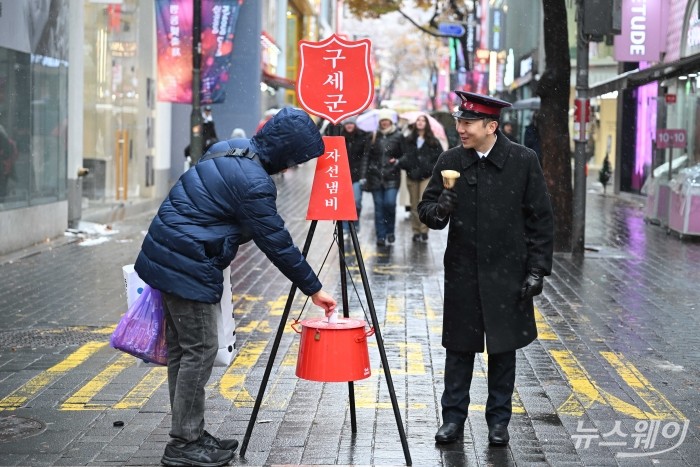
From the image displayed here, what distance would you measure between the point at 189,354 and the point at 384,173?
11708mm

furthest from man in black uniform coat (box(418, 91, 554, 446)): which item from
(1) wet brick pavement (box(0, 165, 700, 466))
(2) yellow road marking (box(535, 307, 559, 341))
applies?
(2) yellow road marking (box(535, 307, 559, 341))

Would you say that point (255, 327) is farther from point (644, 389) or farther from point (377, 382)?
point (644, 389)

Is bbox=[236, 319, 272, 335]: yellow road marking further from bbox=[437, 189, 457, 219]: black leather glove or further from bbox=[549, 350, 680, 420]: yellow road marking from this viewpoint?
bbox=[437, 189, 457, 219]: black leather glove

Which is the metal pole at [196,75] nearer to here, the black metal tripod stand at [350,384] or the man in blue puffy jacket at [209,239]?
the black metal tripod stand at [350,384]

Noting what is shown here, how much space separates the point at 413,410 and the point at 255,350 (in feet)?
7.10

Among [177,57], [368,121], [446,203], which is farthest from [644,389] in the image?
[177,57]

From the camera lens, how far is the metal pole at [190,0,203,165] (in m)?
21.2

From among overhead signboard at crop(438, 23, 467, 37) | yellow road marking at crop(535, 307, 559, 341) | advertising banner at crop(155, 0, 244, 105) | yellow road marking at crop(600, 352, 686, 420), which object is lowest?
yellow road marking at crop(535, 307, 559, 341)

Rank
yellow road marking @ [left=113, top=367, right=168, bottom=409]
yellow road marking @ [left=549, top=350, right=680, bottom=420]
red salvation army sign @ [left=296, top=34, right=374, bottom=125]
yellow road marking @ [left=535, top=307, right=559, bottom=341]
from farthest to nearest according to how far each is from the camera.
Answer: yellow road marking @ [left=535, top=307, right=559, bottom=341]
yellow road marking @ [left=113, top=367, right=168, bottom=409]
yellow road marking @ [left=549, top=350, right=680, bottom=420]
red salvation army sign @ [left=296, top=34, right=374, bottom=125]

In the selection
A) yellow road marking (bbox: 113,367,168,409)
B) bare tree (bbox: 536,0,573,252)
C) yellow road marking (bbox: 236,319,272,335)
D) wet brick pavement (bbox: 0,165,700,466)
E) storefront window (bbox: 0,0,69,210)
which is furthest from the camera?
bare tree (bbox: 536,0,573,252)

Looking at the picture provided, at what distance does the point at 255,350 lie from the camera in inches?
356

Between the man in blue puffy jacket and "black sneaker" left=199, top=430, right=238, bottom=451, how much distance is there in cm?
13

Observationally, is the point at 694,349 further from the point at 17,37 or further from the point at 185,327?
the point at 17,37

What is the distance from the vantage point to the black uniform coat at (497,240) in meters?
6.41
